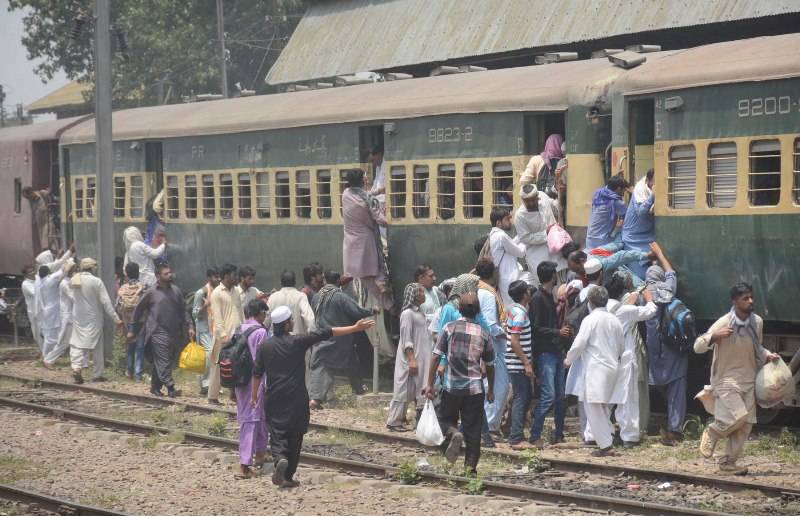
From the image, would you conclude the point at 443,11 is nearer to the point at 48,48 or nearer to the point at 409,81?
the point at 409,81

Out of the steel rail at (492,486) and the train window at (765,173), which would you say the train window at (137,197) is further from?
the train window at (765,173)

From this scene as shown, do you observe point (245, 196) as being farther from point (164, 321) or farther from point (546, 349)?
point (546, 349)

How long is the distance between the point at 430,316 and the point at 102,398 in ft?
18.6

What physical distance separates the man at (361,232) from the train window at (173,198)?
18.4 feet

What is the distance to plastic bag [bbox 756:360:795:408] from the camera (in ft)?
35.7

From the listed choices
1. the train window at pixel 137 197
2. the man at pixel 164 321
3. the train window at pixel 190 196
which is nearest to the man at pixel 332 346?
the man at pixel 164 321

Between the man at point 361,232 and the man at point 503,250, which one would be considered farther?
the man at point 361,232

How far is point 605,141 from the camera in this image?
46.7ft

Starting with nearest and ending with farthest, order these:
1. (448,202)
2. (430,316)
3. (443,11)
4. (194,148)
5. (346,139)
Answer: (430,316), (448,202), (346,139), (194,148), (443,11)

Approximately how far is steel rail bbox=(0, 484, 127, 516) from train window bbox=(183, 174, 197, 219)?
31.0 feet

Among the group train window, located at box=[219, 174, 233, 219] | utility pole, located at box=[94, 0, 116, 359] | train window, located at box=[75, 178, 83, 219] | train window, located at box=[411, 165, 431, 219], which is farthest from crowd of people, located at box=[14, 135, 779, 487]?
train window, located at box=[75, 178, 83, 219]

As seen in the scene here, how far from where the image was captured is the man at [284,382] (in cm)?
1098

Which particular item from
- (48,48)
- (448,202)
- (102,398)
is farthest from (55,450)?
(48,48)

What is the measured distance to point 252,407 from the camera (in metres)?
11.8
